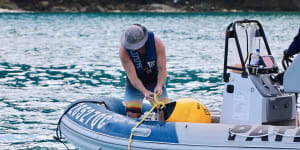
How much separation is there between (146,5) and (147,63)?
241 feet

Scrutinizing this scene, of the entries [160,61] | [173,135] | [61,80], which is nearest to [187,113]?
[173,135]

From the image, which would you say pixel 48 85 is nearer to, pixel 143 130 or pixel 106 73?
pixel 106 73

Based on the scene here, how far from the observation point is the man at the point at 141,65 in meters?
5.13

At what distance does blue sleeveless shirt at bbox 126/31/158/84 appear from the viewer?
534cm

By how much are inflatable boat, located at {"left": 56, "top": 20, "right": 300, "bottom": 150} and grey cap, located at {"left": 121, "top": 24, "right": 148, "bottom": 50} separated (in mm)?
744

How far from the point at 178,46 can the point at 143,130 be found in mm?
17036

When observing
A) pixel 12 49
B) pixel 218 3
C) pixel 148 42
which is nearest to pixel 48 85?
pixel 148 42

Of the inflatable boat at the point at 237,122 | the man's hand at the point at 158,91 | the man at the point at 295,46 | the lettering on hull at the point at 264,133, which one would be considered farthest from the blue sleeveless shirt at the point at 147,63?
the man at the point at 295,46

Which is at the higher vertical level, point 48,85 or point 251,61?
point 251,61

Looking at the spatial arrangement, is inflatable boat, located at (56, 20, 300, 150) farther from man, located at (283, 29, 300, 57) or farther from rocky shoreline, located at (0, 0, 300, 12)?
rocky shoreline, located at (0, 0, 300, 12)

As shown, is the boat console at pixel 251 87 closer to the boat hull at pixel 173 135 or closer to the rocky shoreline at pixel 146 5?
the boat hull at pixel 173 135

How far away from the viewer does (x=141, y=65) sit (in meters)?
5.45

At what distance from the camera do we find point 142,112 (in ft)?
20.4

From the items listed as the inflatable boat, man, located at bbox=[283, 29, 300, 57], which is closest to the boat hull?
the inflatable boat
